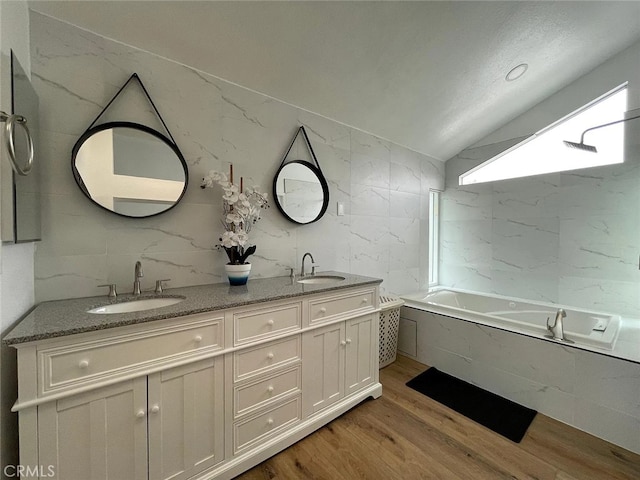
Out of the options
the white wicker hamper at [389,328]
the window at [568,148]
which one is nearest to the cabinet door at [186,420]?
the white wicker hamper at [389,328]

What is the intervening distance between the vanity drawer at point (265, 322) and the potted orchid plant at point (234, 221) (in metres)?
0.36

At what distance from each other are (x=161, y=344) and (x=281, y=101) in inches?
71.6

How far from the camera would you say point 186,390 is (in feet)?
3.82

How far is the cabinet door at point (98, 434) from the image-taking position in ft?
3.00

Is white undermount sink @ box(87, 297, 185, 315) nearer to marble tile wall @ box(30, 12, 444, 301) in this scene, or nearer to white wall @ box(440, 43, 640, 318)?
marble tile wall @ box(30, 12, 444, 301)

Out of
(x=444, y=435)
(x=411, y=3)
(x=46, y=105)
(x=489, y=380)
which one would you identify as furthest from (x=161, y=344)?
(x=489, y=380)

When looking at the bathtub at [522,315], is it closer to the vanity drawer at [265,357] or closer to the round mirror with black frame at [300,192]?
the round mirror with black frame at [300,192]

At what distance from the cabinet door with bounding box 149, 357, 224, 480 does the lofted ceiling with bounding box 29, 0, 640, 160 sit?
5.72 ft

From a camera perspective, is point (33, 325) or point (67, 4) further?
point (67, 4)

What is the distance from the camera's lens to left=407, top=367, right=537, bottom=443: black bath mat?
172 centimetres

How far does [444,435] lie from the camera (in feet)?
5.36

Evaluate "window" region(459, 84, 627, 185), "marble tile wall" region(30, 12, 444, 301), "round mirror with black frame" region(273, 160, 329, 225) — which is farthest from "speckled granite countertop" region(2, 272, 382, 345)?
"window" region(459, 84, 627, 185)

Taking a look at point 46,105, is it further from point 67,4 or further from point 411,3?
point 411,3

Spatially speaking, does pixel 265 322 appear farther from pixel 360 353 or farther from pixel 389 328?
pixel 389 328
